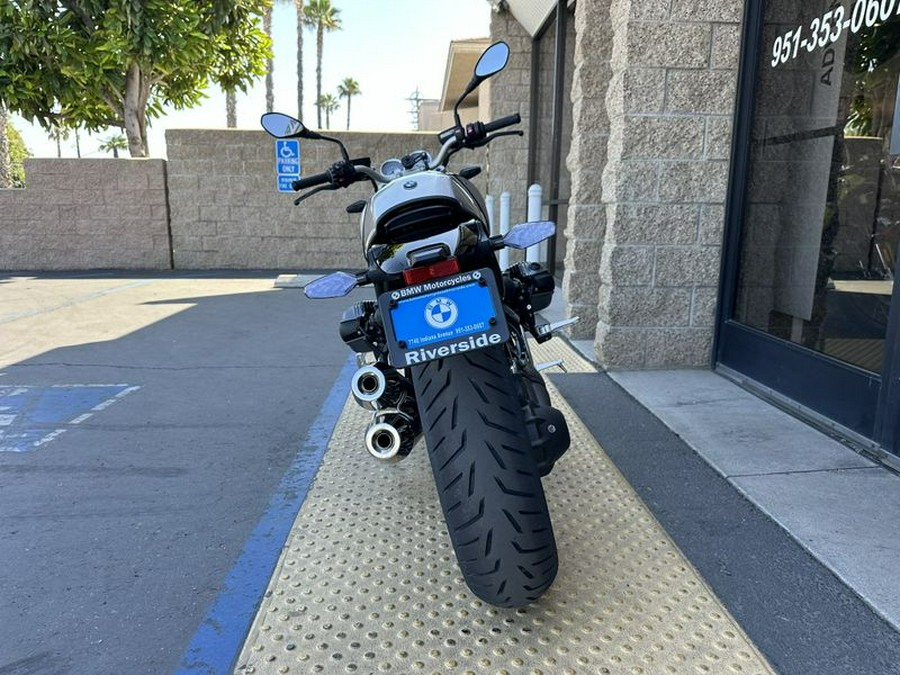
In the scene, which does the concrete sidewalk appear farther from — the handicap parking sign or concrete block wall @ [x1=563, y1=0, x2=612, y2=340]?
the handicap parking sign

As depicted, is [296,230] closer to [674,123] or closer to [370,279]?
Result: [674,123]

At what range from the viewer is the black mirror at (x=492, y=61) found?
266 centimetres

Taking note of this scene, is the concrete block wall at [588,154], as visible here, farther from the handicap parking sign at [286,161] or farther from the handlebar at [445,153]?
the handicap parking sign at [286,161]

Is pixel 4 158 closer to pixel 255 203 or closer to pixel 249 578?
pixel 255 203

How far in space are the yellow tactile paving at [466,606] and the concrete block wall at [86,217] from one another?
1015 centimetres

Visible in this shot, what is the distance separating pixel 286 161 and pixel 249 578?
9.58 metres

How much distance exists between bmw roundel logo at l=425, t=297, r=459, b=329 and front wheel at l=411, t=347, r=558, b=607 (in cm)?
14

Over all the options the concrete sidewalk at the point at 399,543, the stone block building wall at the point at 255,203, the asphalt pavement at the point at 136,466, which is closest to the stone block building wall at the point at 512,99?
the stone block building wall at the point at 255,203

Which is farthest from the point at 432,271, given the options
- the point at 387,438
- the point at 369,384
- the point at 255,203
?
the point at 255,203

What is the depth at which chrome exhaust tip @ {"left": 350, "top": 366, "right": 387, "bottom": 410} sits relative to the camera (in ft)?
7.43

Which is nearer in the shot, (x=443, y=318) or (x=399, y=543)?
(x=443, y=318)

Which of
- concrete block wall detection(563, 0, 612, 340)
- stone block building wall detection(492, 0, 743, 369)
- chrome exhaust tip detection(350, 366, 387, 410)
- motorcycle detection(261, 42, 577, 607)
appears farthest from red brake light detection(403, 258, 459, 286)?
concrete block wall detection(563, 0, 612, 340)

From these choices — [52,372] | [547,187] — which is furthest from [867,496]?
[547,187]

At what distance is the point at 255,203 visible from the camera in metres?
11.3
